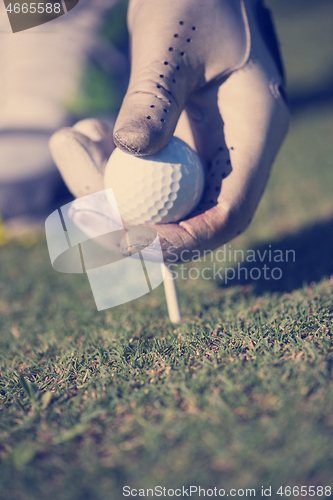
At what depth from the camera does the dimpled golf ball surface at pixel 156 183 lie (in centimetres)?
177

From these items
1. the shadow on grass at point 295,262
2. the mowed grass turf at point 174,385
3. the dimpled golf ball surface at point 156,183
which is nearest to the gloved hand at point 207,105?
the dimpled golf ball surface at point 156,183

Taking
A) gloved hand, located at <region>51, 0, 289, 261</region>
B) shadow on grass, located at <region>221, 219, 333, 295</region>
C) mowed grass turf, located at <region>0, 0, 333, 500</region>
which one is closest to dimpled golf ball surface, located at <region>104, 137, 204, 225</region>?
gloved hand, located at <region>51, 0, 289, 261</region>

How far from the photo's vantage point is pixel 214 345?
199 centimetres

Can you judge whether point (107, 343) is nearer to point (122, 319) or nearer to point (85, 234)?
point (122, 319)

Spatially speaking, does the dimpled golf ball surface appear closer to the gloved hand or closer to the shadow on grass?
the gloved hand

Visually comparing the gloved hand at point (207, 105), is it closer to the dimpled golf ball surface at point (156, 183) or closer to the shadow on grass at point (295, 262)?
the dimpled golf ball surface at point (156, 183)

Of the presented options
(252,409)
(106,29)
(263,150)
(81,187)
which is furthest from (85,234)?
(106,29)

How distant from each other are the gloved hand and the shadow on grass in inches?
33.0

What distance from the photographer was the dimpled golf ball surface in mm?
1769

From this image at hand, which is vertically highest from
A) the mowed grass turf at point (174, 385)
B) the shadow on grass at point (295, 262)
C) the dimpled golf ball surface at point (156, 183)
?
the dimpled golf ball surface at point (156, 183)

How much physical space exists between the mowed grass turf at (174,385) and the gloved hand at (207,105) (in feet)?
1.86

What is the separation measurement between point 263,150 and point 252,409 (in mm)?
1254

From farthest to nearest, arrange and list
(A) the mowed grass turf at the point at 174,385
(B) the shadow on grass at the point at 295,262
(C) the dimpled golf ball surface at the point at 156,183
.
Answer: (B) the shadow on grass at the point at 295,262, (C) the dimpled golf ball surface at the point at 156,183, (A) the mowed grass turf at the point at 174,385

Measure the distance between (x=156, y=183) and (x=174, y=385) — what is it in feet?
3.05
